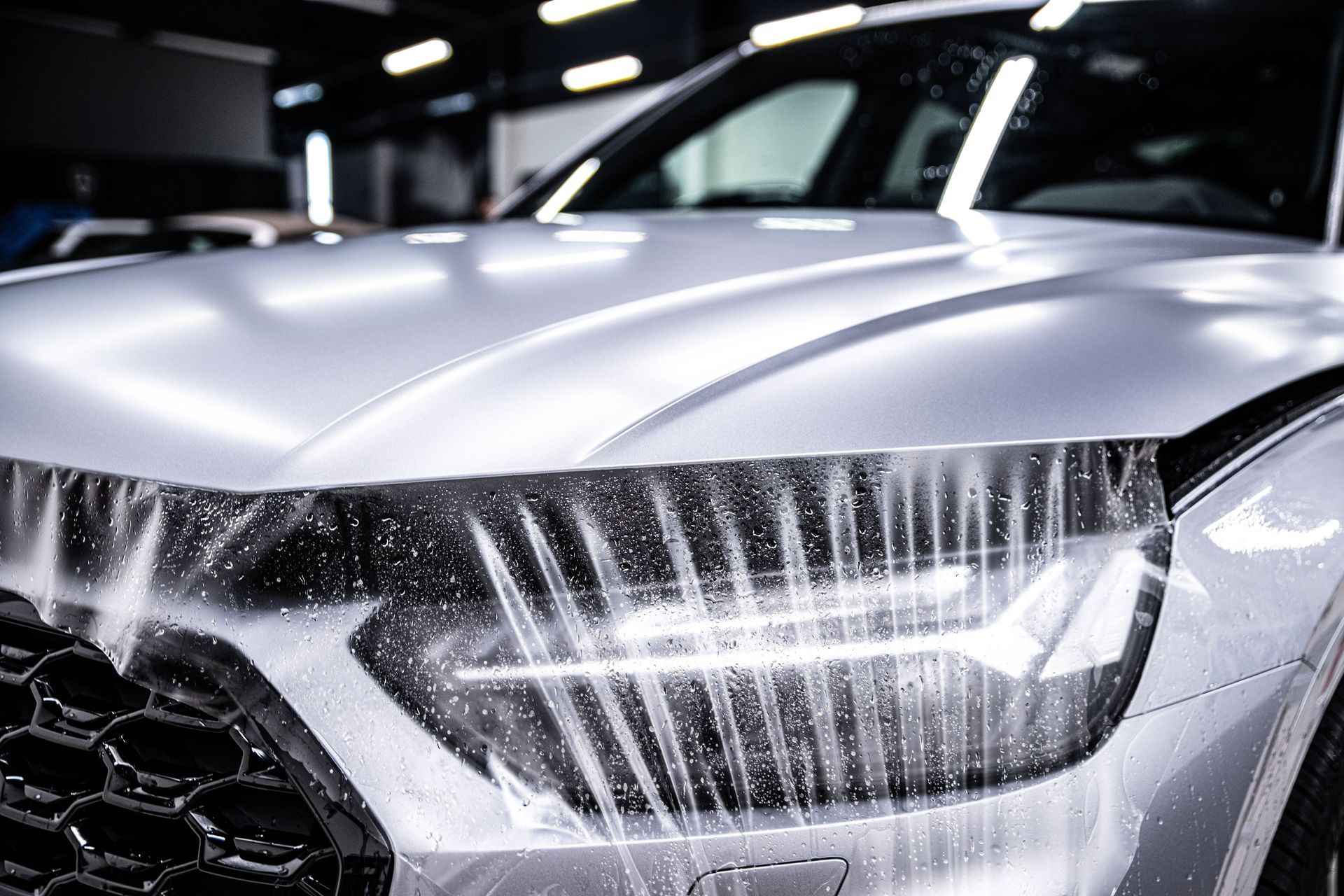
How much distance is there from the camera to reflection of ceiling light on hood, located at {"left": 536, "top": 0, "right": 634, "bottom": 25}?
12000mm

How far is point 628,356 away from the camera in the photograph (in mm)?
878

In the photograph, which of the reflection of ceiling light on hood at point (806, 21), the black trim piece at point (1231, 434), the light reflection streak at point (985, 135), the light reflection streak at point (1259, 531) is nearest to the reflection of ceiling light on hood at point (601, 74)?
the reflection of ceiling light on hood at point (806, 21)

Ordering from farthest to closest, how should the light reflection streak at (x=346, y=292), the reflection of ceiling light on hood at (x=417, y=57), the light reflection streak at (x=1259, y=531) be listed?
the reflection of ceiling light on hood at (x=417, y=57)
the light reflection streak at (x=346, y=292)
the light reflection streak at (x=1259, y=531)

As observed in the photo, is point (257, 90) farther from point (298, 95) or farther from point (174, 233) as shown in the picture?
point (174, 233)

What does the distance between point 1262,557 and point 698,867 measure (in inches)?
21.3

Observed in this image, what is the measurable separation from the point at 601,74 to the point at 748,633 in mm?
13360

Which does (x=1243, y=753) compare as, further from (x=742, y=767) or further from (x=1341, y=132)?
(x=1341, y=132)

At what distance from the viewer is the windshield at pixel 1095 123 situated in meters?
1.71

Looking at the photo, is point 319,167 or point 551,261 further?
point 319,167

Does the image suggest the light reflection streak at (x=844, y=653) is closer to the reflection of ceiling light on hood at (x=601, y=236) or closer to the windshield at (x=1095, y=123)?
the reflection of ceiling light on hood at (x=601, y=236)

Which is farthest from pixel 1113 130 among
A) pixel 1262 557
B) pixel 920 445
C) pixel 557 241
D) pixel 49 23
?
pixel 49 23

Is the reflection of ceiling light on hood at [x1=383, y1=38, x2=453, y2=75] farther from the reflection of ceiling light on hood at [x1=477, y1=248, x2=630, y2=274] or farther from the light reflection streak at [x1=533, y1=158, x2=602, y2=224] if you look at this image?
the reflection of ceiling light on hood at [x1=477, y1=248, x2=630, y2=274]

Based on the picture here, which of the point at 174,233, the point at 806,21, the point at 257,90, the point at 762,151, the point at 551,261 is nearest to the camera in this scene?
the point at 551,261

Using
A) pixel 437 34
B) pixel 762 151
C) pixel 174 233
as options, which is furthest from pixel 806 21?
pixel 437 34
